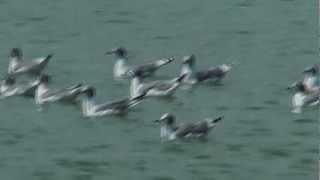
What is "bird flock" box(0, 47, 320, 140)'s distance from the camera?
30469mm

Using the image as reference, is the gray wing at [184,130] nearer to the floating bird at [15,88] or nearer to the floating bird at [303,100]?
the floating bird at [303,100]

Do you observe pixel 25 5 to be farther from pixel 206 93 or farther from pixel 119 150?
pixel 119 150

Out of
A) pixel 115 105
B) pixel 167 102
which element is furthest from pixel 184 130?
pixel 167 102

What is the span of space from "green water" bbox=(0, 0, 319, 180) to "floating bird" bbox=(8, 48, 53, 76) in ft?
0.83

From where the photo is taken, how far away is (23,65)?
117 ft

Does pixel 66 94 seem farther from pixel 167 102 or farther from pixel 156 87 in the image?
pixel 167 102

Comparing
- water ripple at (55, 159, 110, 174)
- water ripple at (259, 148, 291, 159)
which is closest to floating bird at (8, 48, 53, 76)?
water ripple at (55, 159, 110, 174)

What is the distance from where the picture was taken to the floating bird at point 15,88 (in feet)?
111

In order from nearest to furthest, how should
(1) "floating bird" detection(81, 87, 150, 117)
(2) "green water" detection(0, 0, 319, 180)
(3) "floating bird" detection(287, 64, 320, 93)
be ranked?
(2) "green water" detection(0, 0, 319, 180)
(1) "floating bird" detection(81, 87, 150, 117)
(3) "floating bird" detection(287, 64, 320, 93)

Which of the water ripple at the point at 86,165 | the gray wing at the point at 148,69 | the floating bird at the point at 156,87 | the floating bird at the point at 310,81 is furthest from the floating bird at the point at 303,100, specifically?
the water ripple at the point at 86,165

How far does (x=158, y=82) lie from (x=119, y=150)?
4446 mm

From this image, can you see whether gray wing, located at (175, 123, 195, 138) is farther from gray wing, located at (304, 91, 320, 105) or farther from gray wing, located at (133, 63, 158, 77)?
gray wing, located at (133, 63, 158, 77)

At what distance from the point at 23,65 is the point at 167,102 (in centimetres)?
421

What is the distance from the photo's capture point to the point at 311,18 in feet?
129
